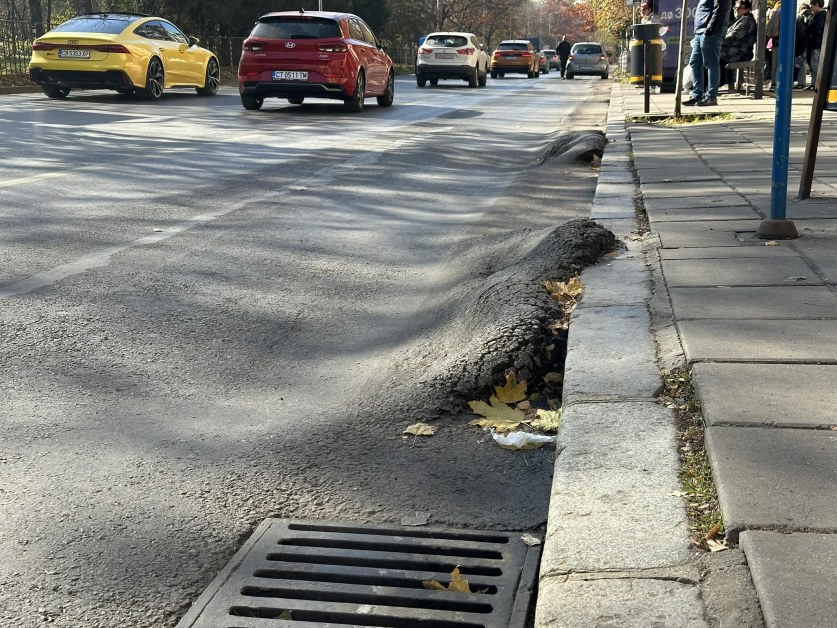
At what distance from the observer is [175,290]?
4.94m

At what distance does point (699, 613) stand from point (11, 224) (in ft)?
18.1

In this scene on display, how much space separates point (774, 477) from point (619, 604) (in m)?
0.63

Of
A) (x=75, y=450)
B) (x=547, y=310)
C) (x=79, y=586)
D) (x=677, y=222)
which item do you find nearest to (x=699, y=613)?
(x=79, y=586)

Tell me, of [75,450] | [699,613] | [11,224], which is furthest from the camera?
[11,224]

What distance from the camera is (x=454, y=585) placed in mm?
2326

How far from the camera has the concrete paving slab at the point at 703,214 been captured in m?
6.03

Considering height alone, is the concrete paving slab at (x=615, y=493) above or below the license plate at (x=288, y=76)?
below

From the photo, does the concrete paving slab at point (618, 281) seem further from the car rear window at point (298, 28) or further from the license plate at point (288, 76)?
the car rear window at point (298, 28)

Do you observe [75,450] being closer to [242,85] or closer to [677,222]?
[677,222]

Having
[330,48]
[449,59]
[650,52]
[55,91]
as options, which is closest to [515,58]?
[449,59]

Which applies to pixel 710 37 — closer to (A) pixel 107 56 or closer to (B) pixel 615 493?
(A) pixel 107 56

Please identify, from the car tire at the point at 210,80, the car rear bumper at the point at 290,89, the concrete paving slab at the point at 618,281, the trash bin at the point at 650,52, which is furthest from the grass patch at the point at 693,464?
the car tire at the point at 210,80

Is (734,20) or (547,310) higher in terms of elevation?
(734,20)

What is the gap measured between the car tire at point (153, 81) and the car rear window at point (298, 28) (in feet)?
A: 10.5
